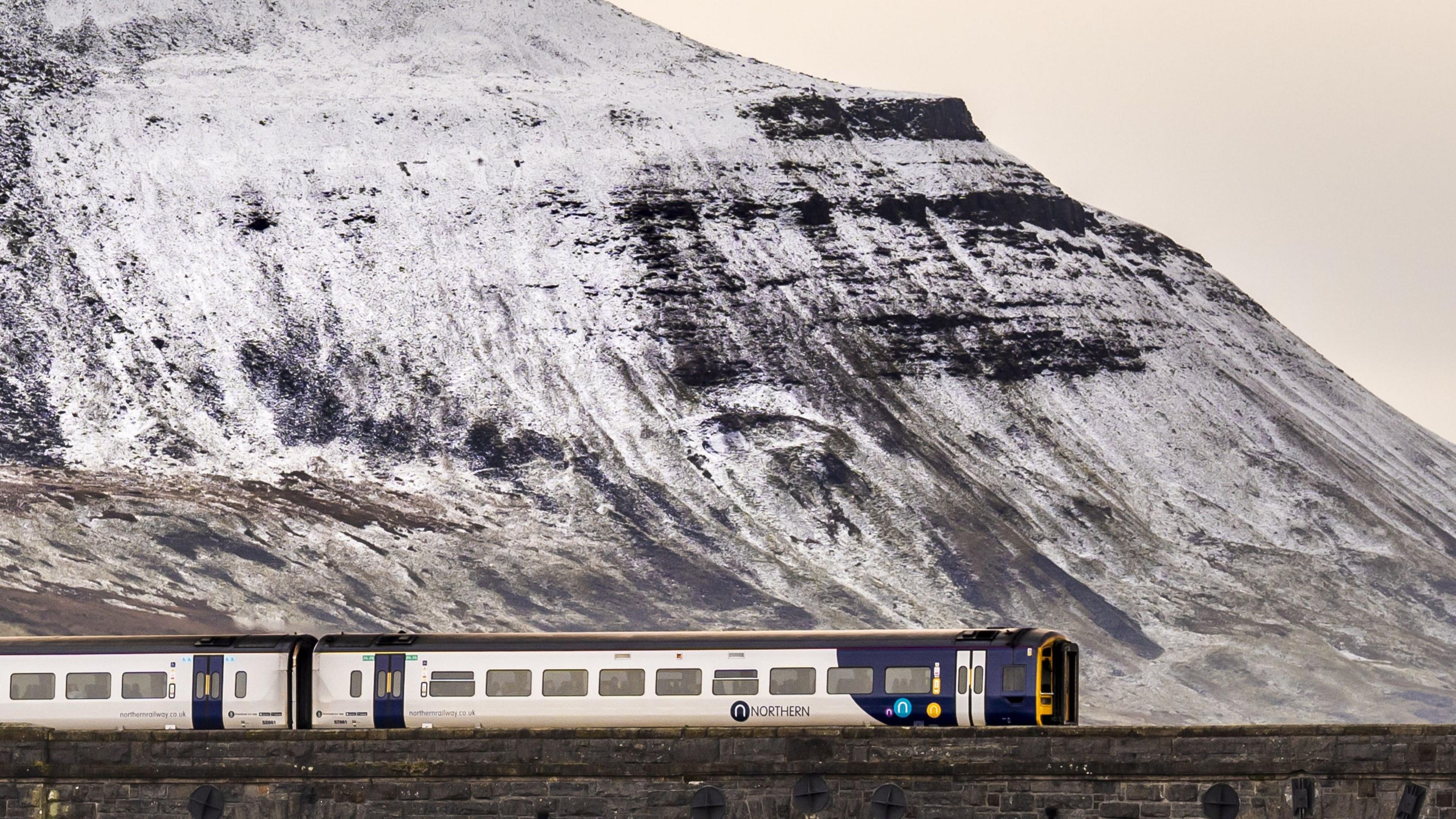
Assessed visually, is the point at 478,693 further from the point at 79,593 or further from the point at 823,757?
the point at 79,593

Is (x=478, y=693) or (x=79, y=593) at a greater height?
(x=478, y=693)

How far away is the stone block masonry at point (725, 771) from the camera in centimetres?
3391

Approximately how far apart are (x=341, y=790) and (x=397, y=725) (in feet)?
22.1

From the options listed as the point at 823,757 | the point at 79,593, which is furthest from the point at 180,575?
the point at 823,757

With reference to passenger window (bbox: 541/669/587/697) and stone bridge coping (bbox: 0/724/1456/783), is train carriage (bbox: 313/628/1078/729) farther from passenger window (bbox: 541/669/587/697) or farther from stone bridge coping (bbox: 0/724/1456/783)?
stone bridge coping (bbox: 0/724/1456/783)

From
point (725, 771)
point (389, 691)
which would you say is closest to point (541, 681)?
point (389, 691)

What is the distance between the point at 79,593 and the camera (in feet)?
594

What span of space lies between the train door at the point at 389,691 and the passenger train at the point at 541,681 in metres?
0.02

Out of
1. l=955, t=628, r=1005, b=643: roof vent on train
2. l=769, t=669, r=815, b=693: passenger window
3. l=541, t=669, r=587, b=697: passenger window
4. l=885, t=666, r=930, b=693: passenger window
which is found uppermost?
l=955, t=628, r=1005, b=643: roof vent on train

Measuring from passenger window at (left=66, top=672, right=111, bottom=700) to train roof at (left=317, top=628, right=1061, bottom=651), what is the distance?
4332mm

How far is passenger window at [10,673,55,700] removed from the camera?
4419 centimetres

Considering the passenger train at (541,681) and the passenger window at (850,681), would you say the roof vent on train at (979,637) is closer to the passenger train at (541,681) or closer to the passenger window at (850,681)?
the passenger train at (541,681)

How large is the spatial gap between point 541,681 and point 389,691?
112 inches

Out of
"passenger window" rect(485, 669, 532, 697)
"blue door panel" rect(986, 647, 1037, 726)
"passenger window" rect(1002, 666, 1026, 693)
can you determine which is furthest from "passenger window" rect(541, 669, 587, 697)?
"passenger window" rect(1002, 666, 1026, 693)
